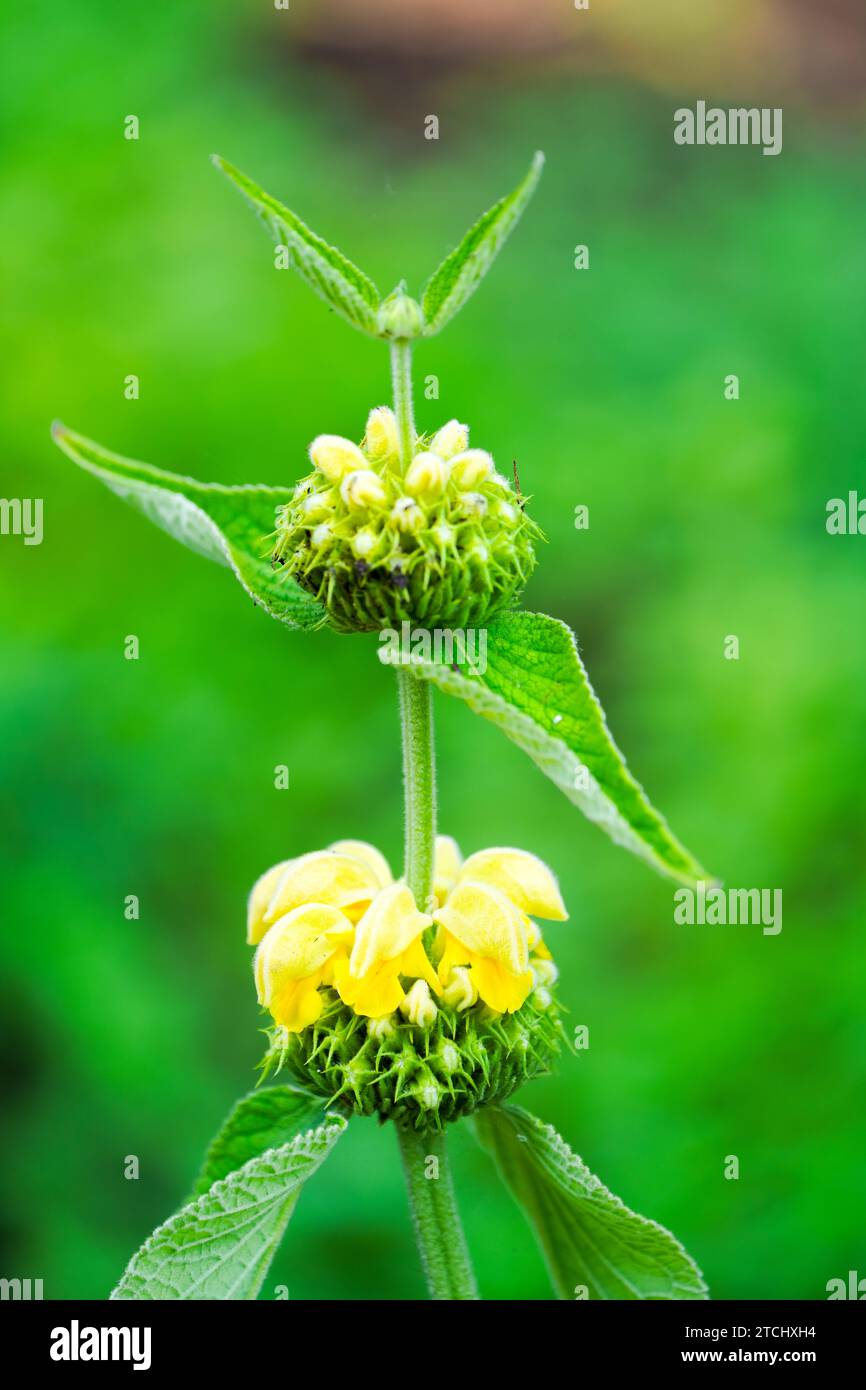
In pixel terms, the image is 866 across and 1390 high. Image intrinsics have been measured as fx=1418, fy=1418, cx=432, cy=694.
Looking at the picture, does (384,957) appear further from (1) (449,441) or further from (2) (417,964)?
(1) (449,441)

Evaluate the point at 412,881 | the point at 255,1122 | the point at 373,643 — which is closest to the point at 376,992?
the point at 412,881

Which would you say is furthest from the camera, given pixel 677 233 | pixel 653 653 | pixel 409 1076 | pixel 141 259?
pixel 677 233

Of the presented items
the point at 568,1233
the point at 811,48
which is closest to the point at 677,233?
the point at 811,48

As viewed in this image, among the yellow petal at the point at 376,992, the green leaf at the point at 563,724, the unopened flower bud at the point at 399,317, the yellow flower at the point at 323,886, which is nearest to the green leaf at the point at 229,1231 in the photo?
the yellow petal at the point at 376,992

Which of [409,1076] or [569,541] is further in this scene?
[569,541]
